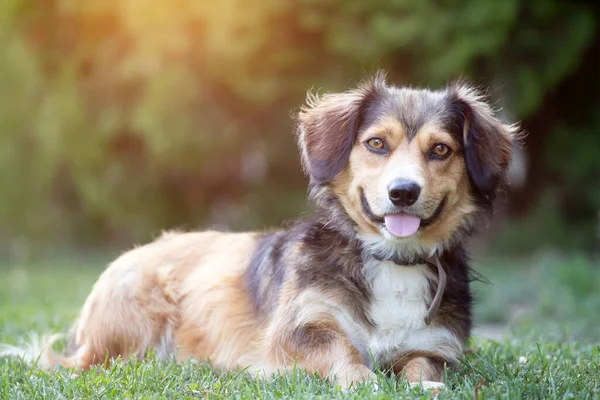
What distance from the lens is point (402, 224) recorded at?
161 inches

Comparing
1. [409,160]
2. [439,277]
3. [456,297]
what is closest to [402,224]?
[409,160]

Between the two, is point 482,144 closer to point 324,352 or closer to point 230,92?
point 324,352

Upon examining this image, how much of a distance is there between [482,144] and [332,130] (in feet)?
2.76

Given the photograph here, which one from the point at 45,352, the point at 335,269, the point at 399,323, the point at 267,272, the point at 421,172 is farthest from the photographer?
the point at 45,352

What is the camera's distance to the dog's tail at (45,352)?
489cm

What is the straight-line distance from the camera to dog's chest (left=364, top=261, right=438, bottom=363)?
13.7ft

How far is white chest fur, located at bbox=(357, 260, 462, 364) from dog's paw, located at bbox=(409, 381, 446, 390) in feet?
1.01

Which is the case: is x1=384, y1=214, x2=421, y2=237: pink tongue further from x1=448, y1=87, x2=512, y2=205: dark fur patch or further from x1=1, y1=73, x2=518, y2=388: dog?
x1=448, y1=87, x2=512, y2=205: dark fur patch

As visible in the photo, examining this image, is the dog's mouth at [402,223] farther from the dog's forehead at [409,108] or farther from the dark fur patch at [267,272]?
the dark fur patch at [267,272]

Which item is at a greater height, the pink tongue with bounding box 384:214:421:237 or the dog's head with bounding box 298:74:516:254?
the dog's head with bounding box 298:74:516:254

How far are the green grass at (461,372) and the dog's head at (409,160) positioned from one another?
808 millimetres

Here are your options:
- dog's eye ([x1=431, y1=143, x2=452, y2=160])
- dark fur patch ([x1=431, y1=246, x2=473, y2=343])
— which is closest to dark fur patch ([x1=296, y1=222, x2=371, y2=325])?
dark fur patch ([x1=431, y1=246, x2=473, y2=343])

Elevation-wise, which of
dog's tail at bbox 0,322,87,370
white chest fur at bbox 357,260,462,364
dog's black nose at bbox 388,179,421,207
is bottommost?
dog's tail at bbox 0,322,87,370

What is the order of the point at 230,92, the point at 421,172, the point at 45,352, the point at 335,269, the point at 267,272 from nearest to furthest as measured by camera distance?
the point at 421,172
the point at 335,269
the point at 267,272
the point at 45,352
the point at 230,92
